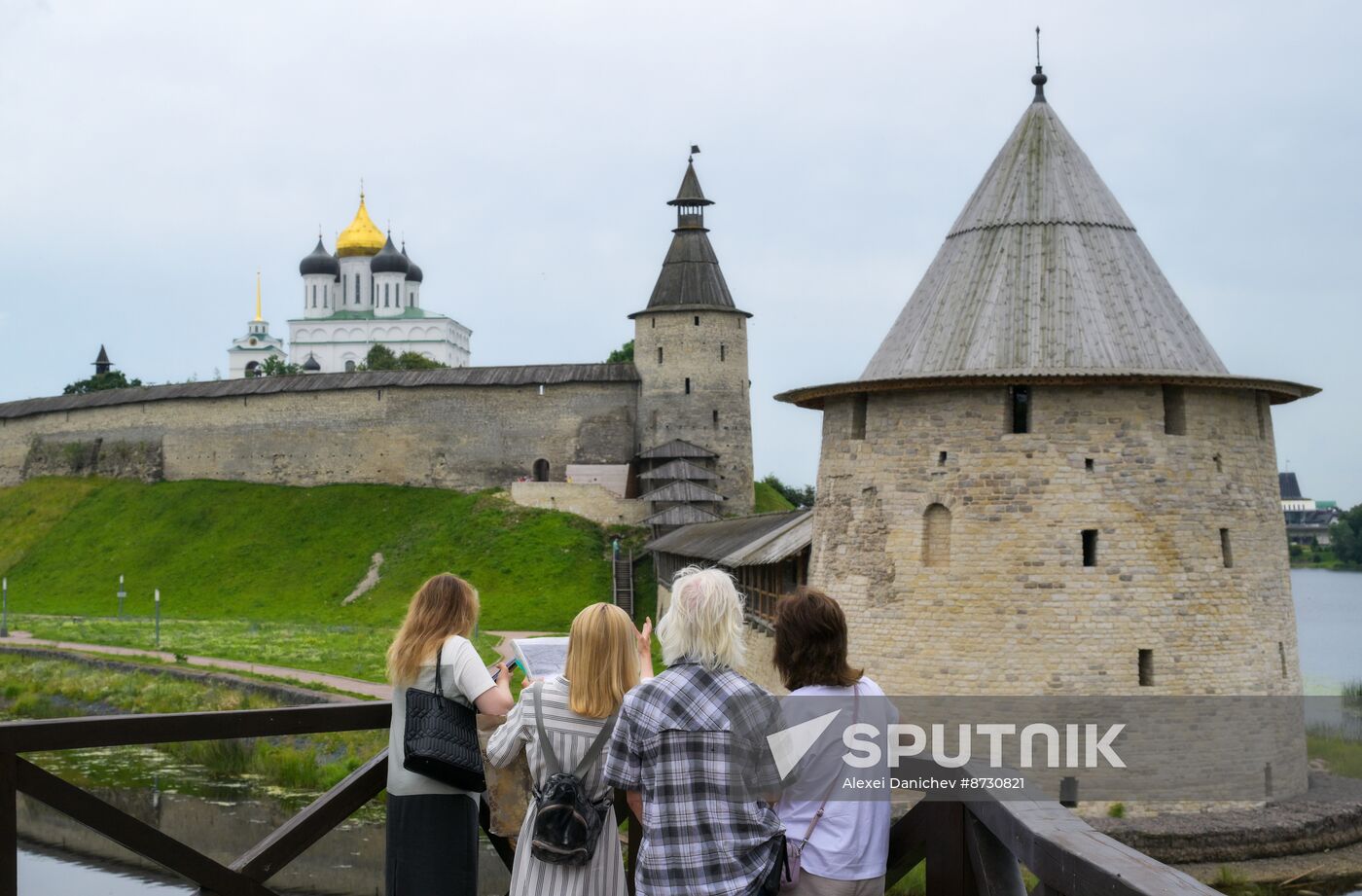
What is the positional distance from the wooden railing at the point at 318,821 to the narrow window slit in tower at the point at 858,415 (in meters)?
11.8

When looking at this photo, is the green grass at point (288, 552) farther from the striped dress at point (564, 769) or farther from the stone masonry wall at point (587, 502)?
the striped dress at point (564, 769)

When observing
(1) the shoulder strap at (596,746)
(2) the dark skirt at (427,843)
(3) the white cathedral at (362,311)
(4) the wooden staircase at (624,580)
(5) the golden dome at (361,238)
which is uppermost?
(5) the golden dome at (361,238)

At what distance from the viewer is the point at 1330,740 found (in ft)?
63.3

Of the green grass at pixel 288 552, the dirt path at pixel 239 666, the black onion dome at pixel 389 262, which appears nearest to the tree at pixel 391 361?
the black onion dome at pixel 389 262

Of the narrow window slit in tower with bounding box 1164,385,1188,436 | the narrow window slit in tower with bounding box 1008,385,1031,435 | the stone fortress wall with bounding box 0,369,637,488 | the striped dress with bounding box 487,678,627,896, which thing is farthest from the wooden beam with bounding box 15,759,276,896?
the stone fortress wall with bounding box 0,369,637,488

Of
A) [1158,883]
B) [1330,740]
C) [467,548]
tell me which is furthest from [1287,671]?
[467,548]

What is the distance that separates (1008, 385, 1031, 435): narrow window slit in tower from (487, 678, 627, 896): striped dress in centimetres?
1163

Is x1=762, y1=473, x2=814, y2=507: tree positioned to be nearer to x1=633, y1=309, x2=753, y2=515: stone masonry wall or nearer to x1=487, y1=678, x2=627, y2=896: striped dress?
x1=633, y1=309, x2=753, y2=515: stone masonry wall

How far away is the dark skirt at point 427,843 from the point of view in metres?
4.17

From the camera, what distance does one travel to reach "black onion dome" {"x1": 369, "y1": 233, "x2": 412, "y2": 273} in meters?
75.1

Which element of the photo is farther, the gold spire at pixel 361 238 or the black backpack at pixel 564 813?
the gold spire at pixel 361 238

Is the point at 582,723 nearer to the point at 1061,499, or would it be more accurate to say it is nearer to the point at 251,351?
the point at 1061,499

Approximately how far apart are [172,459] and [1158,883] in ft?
155

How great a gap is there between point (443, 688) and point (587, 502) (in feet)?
117
